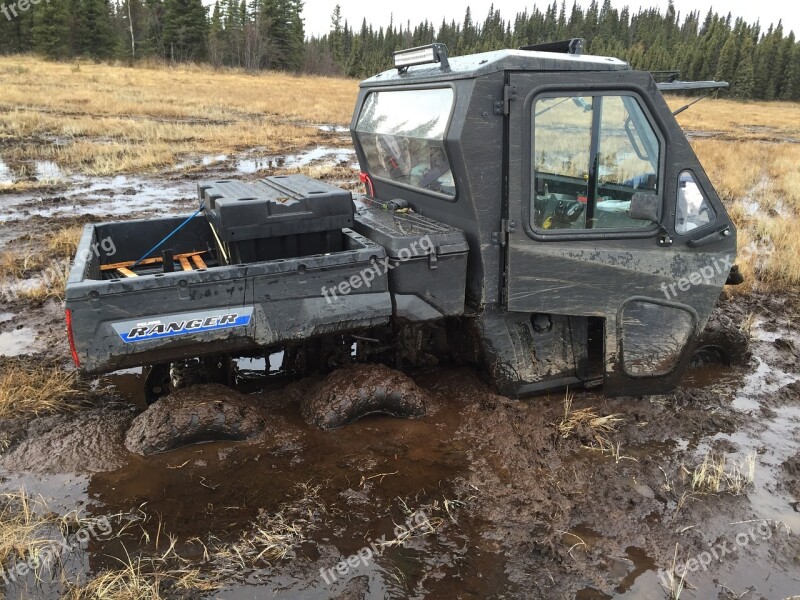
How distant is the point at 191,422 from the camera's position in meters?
3.80

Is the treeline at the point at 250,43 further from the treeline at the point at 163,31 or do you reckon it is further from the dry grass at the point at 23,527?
the dry grass at the point at 23,527

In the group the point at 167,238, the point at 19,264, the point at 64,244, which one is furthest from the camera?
the point at 64,244

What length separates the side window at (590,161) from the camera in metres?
3.85

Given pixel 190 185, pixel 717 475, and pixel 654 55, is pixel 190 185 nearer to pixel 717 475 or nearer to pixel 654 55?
pixel 717 475

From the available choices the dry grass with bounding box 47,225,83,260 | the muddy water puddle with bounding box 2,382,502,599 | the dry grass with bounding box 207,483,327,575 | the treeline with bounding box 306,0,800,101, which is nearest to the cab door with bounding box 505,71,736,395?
the muddy water puddle with bounding box 2,382,502,599

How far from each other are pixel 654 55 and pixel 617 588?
7157 centimetres

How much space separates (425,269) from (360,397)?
935mm

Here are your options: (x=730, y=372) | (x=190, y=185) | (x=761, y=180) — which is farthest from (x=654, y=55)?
(x=730, y=372)

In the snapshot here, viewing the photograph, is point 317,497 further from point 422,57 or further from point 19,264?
point 19,264

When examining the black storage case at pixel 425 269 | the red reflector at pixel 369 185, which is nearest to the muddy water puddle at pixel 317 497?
the black storage case at pixel 425 269

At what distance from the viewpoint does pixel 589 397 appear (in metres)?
4.60

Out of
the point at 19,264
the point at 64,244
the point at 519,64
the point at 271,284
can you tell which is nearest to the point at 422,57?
the point at 519,64

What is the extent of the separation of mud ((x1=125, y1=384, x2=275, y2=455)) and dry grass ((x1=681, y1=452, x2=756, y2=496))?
8.55ft

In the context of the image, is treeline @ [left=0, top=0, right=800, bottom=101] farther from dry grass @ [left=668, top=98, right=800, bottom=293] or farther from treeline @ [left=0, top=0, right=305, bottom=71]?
dry grass @ [left=668, top=98, right=800, bottom=293]
